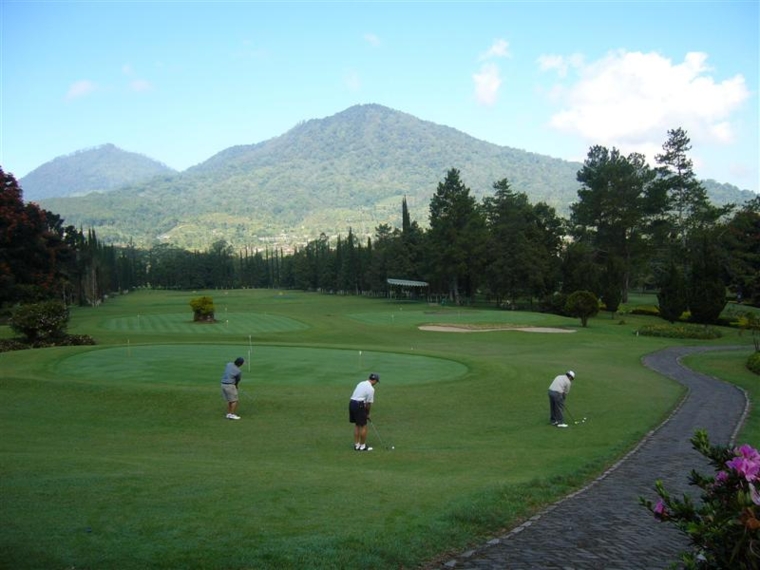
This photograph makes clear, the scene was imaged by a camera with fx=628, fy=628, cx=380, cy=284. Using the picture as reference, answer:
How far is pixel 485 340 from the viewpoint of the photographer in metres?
45.0

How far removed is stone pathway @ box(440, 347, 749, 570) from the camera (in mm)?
7367

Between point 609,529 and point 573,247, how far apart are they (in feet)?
209

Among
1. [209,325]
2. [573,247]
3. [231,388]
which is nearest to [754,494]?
[231,388]

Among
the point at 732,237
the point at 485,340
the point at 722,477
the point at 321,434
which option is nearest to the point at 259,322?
the point at 485,340

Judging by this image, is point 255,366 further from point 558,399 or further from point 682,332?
point 682,332

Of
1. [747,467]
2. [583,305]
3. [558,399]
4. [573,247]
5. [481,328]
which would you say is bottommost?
[481,328]

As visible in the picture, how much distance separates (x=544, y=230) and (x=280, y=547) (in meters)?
81.8

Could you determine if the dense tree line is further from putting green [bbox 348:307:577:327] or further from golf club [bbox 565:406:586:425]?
golf club [bbox 565:406:586:425]

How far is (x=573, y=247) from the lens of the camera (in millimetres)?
69188

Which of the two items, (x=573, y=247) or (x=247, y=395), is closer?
(x=247, y=395)

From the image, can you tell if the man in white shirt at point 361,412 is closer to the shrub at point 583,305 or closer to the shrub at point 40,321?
the shrub at point 40,321

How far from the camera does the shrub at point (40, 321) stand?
112 ft

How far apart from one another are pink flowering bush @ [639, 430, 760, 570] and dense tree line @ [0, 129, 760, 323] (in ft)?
141

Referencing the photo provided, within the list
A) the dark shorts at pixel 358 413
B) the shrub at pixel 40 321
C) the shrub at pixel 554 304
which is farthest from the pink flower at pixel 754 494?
the shrub at pixel 554 304
